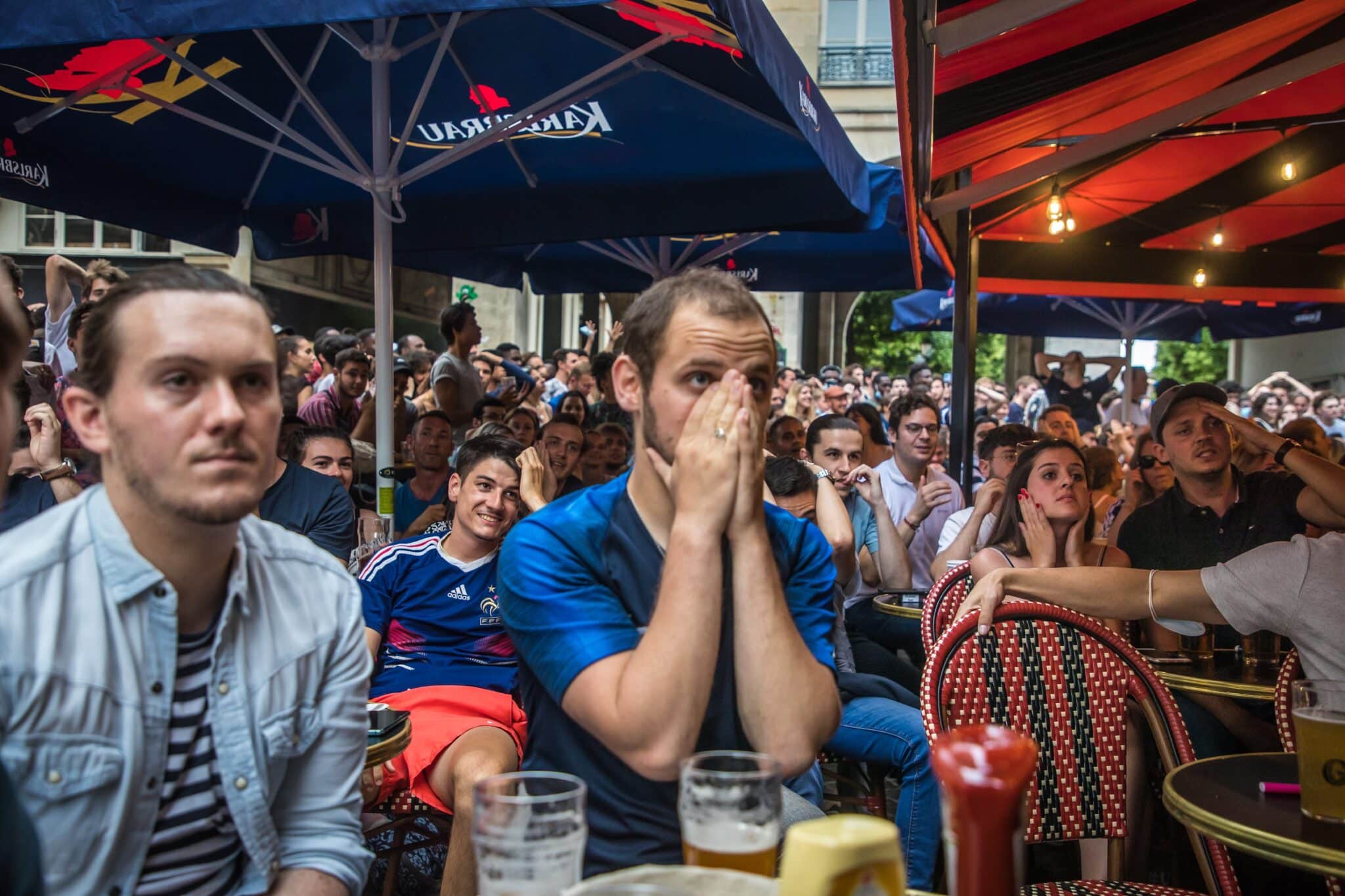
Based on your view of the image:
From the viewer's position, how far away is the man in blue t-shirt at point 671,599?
1.68 metres

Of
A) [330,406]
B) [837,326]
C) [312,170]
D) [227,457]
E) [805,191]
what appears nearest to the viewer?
[227,457]

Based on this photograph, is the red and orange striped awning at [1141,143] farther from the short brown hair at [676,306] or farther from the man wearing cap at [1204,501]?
the short brown hair at [676,306]

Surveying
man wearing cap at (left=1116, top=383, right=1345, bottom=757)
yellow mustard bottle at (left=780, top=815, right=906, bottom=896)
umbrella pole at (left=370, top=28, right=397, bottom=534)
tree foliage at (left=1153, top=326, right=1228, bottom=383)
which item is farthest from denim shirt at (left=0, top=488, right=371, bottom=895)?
tree foliage at (left=1153, top=326, right=1228, bottom=383)

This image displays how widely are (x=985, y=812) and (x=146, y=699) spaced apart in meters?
1.17

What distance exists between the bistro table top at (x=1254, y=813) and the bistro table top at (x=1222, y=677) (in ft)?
2.66

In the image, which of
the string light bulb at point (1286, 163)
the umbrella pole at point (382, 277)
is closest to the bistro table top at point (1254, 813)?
the umbrella pole at point (382, 277)

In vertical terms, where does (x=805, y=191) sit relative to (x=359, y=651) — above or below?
above

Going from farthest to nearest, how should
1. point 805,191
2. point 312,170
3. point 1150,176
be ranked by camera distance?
point 1150,176 < point 312,170 < point 805,191

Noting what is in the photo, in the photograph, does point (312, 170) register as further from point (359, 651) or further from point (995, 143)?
point (359, 651)

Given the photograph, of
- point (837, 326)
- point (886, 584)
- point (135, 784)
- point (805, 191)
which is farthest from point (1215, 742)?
point (837, 326)

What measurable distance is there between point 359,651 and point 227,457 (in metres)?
0.45

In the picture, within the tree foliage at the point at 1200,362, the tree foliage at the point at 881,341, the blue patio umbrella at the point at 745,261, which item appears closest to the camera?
the blue patio umbrella at the point at 745,261

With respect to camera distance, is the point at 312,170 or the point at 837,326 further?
the point at 837,326

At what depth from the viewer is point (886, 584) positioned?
18.0 feet
